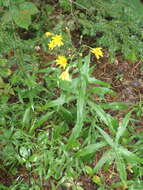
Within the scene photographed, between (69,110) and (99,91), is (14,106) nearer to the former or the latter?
(69,110)

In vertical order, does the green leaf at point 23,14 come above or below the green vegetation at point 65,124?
above

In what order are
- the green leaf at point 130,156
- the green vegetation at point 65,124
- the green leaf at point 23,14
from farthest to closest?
the green leaf at point 23,14 → the green vegetation at point 65,124 → the green leaf at point 130,156

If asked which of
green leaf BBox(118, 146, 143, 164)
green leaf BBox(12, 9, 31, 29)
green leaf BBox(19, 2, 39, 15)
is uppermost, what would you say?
green leaf BBox(19, 2, 39, 15)

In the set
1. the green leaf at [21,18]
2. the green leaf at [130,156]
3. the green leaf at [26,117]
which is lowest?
the green leaf at [130,156]

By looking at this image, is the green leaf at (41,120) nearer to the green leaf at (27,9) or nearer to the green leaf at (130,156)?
the green leaf at (130,156)

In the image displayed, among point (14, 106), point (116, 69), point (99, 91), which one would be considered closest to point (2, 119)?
point (14, 106)

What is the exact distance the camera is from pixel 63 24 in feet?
8.50

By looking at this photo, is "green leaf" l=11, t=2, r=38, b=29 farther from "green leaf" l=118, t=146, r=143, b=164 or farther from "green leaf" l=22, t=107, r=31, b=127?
"green leaf" l=118, t=146, r=143, b=164

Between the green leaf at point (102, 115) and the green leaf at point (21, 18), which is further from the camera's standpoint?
the green leaf at point (21, 18)

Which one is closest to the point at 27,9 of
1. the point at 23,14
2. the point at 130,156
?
the point at 23,14

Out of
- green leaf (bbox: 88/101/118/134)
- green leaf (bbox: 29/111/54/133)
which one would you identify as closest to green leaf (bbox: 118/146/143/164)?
green leaf (bbox: 88/101/118/134)

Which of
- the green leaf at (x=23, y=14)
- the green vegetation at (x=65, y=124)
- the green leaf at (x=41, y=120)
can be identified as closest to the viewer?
the green vegetation at (x=65, y=124)

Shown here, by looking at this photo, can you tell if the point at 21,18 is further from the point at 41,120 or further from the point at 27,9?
the point at 41,120

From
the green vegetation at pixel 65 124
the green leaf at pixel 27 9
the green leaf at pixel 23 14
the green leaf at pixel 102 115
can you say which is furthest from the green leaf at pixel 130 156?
the green leaf at pixel 27 9
